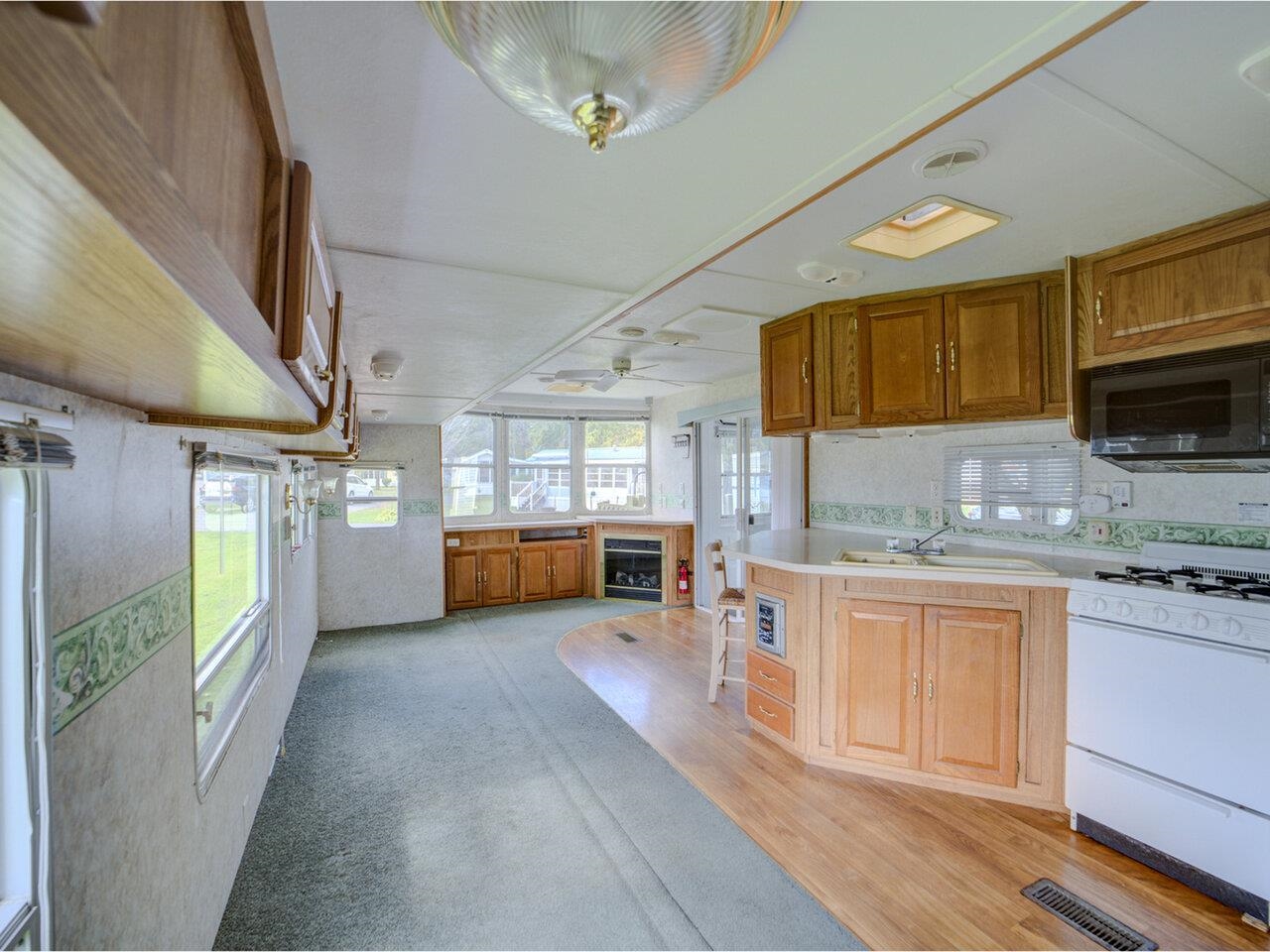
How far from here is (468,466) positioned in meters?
6.62

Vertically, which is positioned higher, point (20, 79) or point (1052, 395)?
point (1052, 395)

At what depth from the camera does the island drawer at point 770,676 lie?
116 inches

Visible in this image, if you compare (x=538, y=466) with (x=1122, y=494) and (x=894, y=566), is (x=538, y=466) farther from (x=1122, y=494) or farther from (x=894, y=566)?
(x=1122, y=494)

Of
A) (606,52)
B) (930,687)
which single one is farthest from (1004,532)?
(606,52)

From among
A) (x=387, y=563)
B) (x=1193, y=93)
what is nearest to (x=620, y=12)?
(x=1193, y=93)

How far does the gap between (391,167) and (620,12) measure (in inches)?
29.4

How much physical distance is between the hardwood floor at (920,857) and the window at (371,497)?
140 inches

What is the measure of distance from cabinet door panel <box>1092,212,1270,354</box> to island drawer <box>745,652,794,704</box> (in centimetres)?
191

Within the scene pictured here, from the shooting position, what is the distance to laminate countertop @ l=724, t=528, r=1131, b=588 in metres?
2.46

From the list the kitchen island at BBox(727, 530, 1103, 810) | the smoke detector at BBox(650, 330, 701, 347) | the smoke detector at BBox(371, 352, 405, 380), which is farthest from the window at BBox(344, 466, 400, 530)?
the kitchen island at BBox(727, 530, 1103, 810)

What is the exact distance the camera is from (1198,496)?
244cm

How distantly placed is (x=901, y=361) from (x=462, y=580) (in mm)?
4828

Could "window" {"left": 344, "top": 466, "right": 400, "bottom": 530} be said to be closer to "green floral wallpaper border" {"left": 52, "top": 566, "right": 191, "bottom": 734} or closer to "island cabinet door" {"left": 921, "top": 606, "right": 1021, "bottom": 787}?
"green floral wallpaper border" {"left": 52, "top": 566, "right": 191, "bottom": 734}

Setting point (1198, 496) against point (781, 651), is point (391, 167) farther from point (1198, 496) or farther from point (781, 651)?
point (1198, 496)
